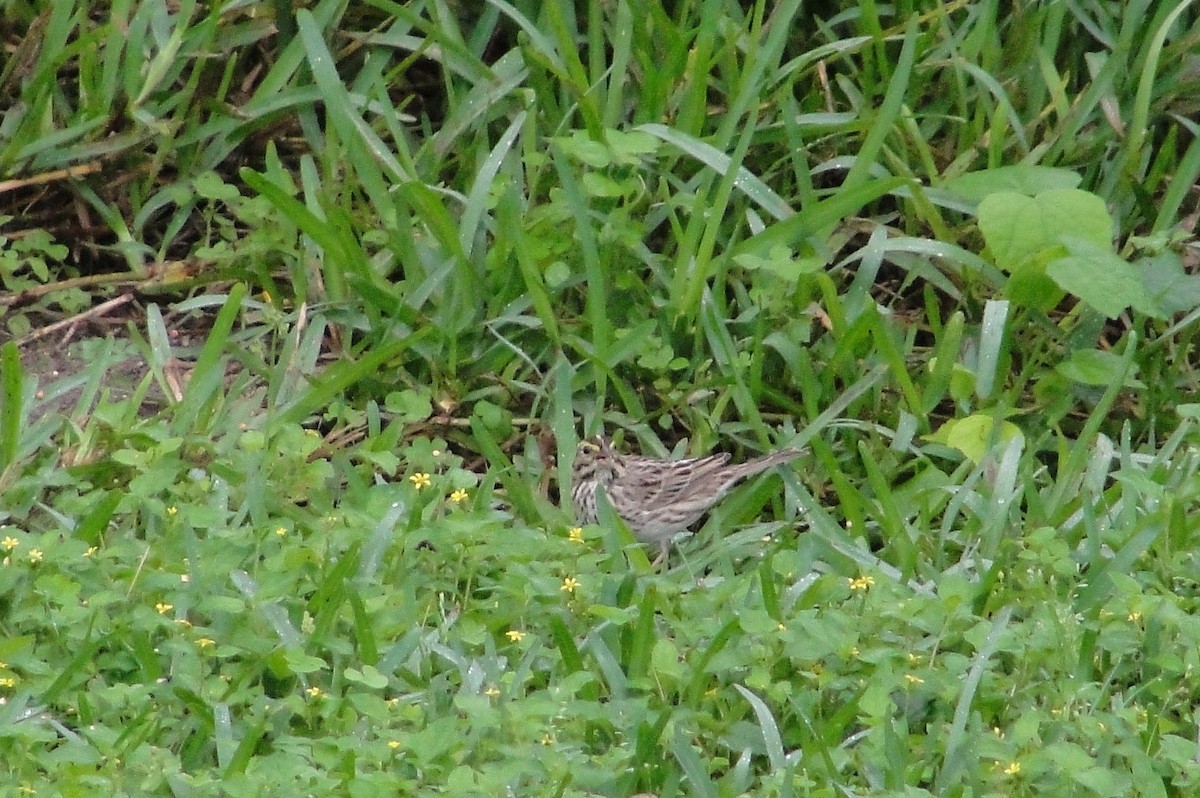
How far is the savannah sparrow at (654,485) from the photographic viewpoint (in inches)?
214

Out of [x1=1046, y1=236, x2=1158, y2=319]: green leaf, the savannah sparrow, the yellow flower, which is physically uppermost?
[x1=1046, y1=236, x2=1158, y2=319]: green leaf

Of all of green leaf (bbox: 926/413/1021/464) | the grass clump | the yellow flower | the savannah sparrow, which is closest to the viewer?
the grass clump

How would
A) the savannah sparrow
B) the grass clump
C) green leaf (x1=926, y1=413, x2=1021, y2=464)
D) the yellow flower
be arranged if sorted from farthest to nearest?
green leaf (x1=926, y1=413, x2=1021, y2=464), the savannah sparrow, the yellow flower, the grass clump

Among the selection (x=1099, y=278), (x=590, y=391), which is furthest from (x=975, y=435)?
(x=590, y=391)

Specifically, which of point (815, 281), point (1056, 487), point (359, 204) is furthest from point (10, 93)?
point (1056, 487)

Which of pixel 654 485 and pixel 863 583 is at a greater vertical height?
pixel 863 583

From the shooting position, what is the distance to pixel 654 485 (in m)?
5.50

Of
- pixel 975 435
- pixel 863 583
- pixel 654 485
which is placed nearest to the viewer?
pixel 863 583

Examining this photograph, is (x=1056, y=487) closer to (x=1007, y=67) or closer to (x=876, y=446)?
(x=876, y=446)

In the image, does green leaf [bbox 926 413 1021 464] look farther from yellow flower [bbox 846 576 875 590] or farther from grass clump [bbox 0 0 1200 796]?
yellow flower [bbox 846 576 875 590]

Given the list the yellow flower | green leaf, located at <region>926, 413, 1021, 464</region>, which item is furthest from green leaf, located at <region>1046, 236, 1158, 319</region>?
the yellow flower

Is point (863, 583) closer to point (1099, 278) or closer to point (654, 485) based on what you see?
point (654, 485)

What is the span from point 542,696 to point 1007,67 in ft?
10.5

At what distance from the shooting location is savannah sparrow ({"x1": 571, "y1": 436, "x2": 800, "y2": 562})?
5.44 m
